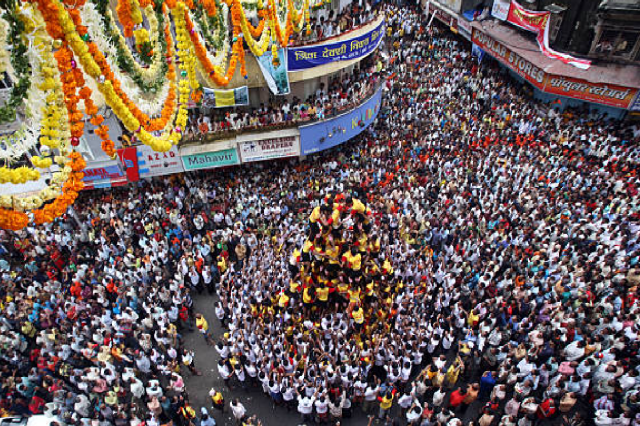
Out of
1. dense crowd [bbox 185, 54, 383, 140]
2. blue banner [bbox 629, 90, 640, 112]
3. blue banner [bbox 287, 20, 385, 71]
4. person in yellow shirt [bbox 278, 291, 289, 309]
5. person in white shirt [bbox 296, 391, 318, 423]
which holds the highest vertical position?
blue banner [bbox 287, 20, 385, 71]

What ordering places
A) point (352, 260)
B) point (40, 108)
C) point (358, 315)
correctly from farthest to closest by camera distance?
1. point (358, 315)
2. point (352, 260)
3. point (40, 108)

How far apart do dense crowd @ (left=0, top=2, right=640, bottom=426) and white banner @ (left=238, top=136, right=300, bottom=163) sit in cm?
90

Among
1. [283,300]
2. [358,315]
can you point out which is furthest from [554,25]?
[283,300]

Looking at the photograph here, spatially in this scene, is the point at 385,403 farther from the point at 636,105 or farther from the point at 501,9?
the point at 501,9

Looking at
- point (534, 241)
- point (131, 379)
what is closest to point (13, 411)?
point (131, 379)

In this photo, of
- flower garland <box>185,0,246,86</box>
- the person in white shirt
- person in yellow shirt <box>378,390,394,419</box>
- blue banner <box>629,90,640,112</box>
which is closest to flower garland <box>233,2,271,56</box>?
flower garland <box>185,0,246,86</box>

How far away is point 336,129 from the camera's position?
1650 cm

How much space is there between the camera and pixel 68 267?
42.4 feet

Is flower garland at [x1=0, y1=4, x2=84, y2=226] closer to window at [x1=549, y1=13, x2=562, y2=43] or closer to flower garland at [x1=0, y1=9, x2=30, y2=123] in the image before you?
flower garland at [x1=0, y1=9, x2=30, y2=123]

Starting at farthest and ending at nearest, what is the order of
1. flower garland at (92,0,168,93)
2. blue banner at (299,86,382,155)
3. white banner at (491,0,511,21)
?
white banner at (491,0,511,21) → blue banner at (299,86,382,155) → flower garland at (92,0,168,93)

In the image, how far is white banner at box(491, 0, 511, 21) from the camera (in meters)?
20.9

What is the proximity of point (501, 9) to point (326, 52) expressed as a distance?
1257 cm

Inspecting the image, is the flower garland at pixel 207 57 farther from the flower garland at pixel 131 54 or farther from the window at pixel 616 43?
the window at pixel 616 43

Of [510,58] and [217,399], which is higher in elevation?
[510,58]
